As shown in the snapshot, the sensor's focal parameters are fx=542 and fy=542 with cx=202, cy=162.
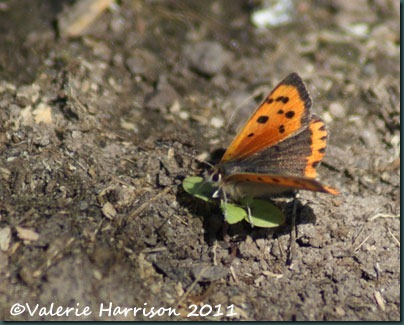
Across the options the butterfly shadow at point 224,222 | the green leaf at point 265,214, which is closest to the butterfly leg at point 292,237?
the butterfly shadow at point 224,222

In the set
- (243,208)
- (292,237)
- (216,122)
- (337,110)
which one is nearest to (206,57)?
(216,122)

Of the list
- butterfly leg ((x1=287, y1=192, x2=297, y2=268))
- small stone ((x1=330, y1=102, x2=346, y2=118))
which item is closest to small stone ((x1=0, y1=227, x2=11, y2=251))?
butterfly leg ((x1=287, y1=192, x2=297, y2=268))

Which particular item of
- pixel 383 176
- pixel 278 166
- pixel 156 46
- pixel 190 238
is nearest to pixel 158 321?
pixel 190 238

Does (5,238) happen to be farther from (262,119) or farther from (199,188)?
(262,119)

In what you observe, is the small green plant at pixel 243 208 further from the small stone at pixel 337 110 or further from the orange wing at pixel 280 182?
the small stone at pixel 337 110

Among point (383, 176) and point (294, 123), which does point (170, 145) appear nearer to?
point (294, 123)

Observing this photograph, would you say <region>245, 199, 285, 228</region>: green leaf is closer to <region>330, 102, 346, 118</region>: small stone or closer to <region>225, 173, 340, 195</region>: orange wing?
<region>225, 173, 340, 195</region>: orange wing
